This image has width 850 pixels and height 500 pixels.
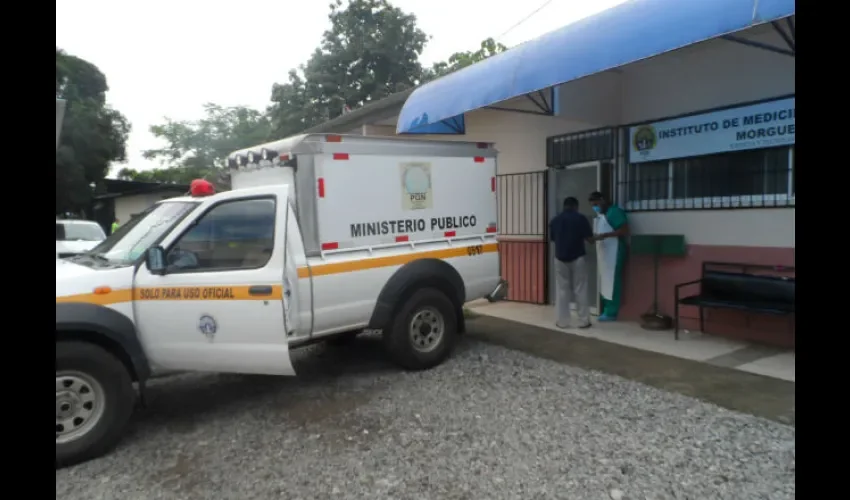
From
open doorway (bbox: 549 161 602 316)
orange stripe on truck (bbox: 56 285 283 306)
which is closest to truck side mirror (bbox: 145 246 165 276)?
orange stripe on truck (bbox: 56 285 283 306)

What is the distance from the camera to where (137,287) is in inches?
161

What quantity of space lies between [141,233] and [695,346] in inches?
219

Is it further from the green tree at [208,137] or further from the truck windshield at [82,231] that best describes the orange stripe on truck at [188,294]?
the green tree at [208,137]

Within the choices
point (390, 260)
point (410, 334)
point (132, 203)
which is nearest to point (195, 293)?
point (390, 260)

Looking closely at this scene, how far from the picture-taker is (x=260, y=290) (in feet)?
13.9

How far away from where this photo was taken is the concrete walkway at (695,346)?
211 inches

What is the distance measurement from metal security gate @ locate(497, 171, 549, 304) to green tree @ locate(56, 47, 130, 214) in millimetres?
19878

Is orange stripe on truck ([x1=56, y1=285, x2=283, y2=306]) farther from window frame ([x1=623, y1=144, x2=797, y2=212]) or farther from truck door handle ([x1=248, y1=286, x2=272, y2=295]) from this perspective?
window frame ([x1=623, y1=144, x2=797, y2=212])

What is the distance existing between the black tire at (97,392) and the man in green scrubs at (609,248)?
5.43 meters

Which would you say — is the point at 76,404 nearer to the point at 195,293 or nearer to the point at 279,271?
the point at 195,293

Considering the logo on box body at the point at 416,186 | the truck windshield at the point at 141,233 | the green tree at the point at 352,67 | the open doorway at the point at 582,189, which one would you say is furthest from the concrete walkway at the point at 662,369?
the green tree at the point at 352,67
